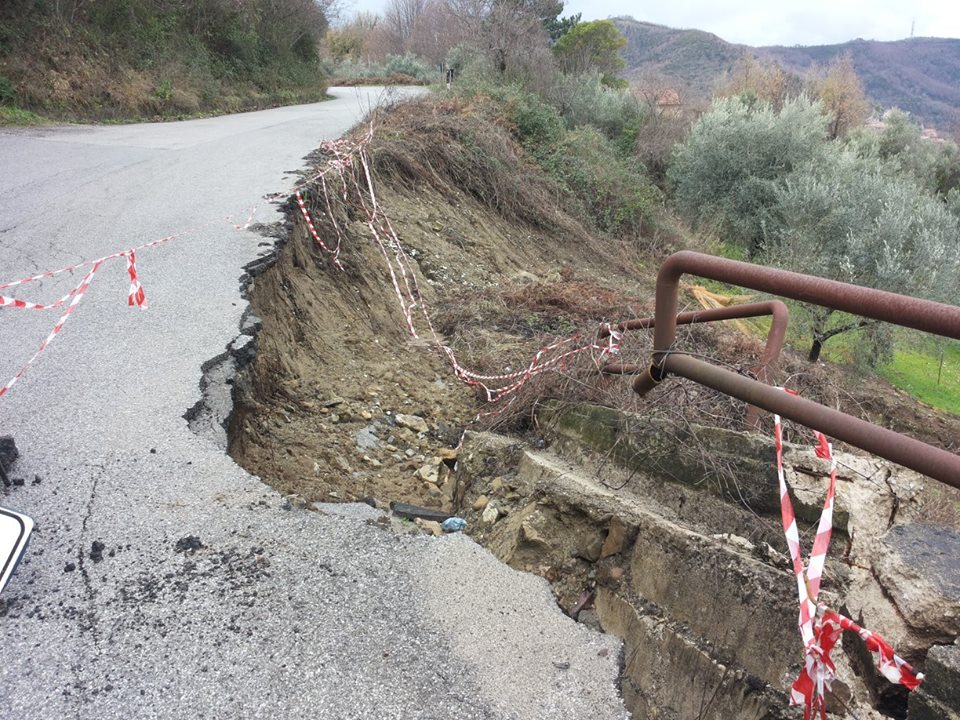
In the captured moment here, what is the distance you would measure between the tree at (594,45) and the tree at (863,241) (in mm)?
20897

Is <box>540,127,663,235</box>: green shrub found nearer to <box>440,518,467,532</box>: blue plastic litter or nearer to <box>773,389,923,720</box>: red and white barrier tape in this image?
<box>440,518,467,532</box>: blue plastic litter

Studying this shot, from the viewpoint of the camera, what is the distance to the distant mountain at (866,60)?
131m

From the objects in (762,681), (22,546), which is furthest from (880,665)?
(22,546)

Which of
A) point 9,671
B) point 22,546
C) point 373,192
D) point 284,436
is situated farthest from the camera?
point 373,192

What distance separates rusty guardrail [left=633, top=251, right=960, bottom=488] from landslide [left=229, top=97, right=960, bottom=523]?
1.95 feet

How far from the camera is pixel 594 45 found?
1646 inches

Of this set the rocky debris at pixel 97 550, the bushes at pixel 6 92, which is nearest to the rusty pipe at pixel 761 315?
the rocky debris at pixel 97 550

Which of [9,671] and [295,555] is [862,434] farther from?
[9,671]

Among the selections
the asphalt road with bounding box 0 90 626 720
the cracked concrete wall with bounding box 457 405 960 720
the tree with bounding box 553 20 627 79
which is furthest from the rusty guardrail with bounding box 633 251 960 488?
the tree with bounding box 553 20 627 79

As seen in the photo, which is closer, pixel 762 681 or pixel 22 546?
pixel 762 681

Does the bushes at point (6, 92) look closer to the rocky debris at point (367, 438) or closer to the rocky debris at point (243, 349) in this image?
the rocky debris at point (243, 349)

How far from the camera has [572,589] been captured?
301 centimetres

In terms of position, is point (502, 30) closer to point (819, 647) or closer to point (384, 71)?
point (384, 71)

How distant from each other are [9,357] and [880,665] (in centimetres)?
509
